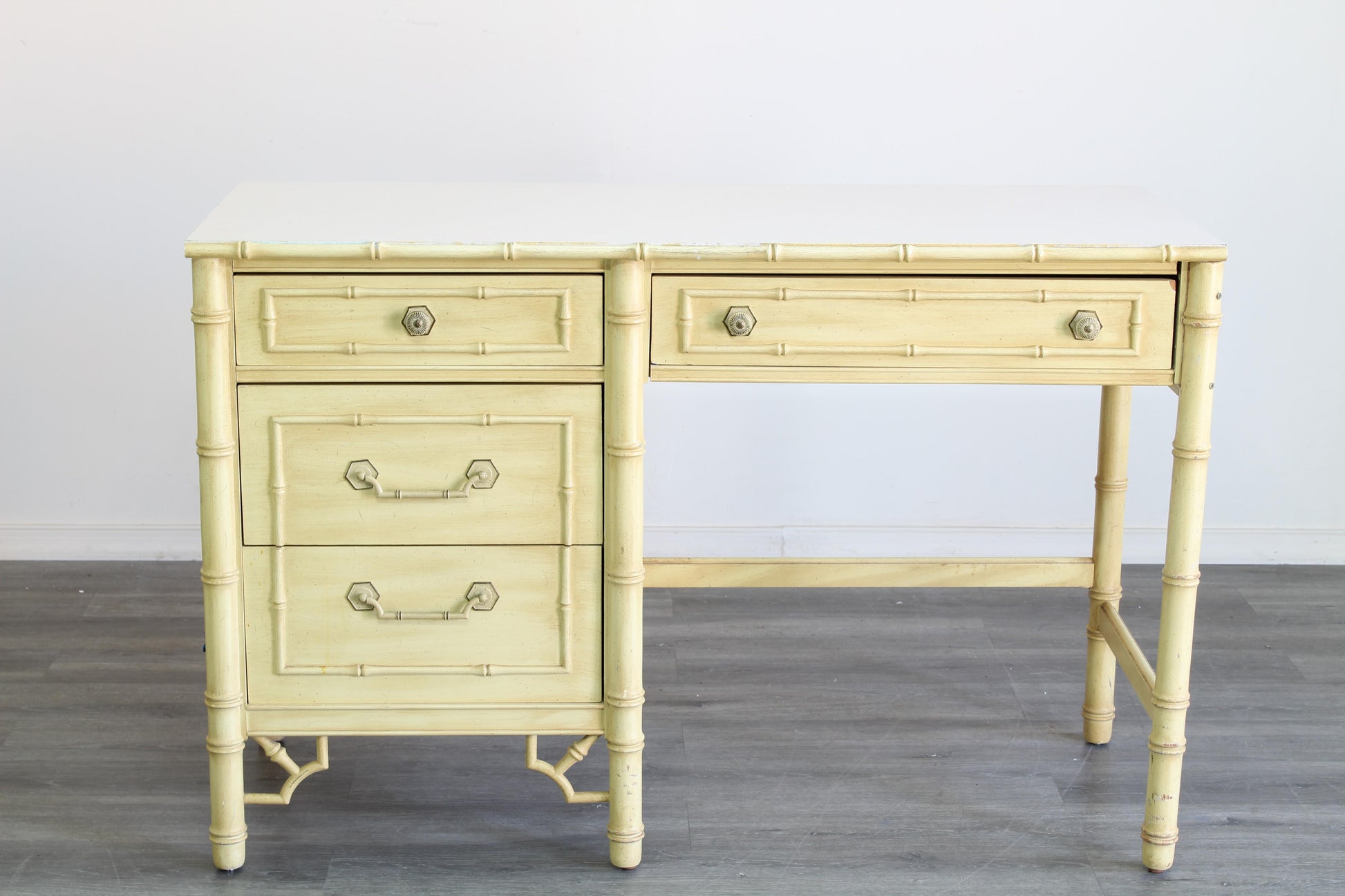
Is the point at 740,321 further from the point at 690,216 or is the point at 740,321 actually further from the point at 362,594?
the point at 362,594

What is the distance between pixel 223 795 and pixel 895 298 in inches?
49.4

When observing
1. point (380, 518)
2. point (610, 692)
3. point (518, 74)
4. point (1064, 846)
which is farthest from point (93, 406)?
point (1064, 846)

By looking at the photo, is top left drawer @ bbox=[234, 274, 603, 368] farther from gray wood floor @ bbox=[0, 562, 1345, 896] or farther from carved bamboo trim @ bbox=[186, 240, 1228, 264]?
gray wood floor @ bbox=[0, 562, 1345, 896]

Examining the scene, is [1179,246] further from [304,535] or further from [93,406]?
[93,406]

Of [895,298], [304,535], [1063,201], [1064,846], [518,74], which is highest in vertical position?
[518,74]

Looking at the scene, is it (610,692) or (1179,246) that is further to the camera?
(610,692)

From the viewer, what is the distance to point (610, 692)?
2371mm

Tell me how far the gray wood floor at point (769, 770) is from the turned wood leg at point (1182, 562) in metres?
0.10

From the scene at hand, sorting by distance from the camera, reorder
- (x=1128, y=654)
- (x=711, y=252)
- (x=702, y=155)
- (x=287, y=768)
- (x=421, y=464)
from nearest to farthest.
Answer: (x=711, y=252) < (x=421, y=464) < (x=287, y=768) < (x=1128, y=654) < (x=702, y=155)

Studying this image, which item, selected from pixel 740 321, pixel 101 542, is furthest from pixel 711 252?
pixel 101 542

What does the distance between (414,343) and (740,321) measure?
0.47 m

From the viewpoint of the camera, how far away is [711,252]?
2.18 metres

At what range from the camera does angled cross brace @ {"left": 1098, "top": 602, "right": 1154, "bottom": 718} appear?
248 centimetres

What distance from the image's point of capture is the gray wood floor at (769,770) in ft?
7.95
